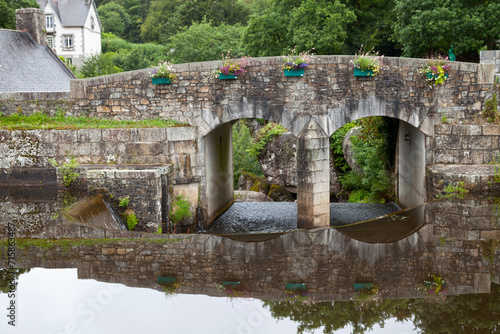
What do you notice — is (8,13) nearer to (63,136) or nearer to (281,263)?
(63,136)

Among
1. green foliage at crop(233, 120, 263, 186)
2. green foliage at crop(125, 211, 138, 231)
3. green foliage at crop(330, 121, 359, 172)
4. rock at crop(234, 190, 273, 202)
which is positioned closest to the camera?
green foliage at crop(125, 211, 138, 231)

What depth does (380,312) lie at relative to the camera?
650 cm

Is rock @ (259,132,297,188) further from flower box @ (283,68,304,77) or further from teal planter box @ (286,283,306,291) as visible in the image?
teal planter box @ (286,283,306,291)

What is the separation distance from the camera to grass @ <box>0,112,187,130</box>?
12.0 m

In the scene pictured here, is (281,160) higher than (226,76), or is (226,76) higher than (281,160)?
(226,76)

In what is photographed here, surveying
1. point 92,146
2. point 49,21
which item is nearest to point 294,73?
point 92,146

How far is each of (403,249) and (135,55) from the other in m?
27.8

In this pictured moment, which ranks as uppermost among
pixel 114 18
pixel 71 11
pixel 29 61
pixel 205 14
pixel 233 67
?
pixel 114 18

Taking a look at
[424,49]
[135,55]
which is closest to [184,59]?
[135,55]

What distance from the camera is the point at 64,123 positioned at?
12234 mm

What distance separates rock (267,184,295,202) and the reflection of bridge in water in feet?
24.2

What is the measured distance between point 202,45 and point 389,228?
21740 millimetres

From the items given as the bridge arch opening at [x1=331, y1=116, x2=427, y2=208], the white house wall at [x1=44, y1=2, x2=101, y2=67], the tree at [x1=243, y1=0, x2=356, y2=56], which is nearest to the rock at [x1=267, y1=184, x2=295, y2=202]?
the bridge arch opening at [x1=331, y1=116, x2=427, y2=208]

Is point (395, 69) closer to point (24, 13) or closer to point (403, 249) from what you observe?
point (403, 249)
